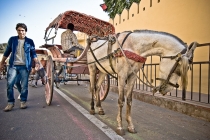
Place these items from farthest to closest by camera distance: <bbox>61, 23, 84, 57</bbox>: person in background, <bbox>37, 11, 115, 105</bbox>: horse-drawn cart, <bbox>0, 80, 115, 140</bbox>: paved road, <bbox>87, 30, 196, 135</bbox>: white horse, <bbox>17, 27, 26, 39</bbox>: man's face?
<bbox>61, 23, 84, 57</bbox>: person in background < <bbox>37, 11, 115, 105</bbox>: horse-drawn cart < <bbox>17, 27, 26, 39</bbox>: man's face < <bbox>0, 80, 115, 140</bbox>: paved road < <bbox>87, 30, 196, 135</bbox>: white horse

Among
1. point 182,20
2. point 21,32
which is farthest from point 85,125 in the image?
point 182,20

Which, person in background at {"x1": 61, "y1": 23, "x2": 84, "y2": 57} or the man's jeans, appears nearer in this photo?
the man's jeans

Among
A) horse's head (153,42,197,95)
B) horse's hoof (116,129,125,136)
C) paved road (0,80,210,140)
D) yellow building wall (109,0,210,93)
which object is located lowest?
paved road (0,80,210,140)

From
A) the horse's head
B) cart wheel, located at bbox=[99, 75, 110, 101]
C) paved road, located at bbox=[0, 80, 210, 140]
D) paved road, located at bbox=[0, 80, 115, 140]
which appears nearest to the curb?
paved road, located at bbox=[0, 80, 210, 140]

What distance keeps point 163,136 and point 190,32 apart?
448cm

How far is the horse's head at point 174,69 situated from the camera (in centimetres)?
235

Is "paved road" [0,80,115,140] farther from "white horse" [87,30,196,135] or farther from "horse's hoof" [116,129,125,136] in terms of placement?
"white horse" [87,30,196,135]

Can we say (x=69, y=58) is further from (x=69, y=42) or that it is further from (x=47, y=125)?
(x=47, y=125)

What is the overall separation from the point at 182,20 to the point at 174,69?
454cm

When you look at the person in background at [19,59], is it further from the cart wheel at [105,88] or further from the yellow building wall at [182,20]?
the yellow building wall at [182,20]

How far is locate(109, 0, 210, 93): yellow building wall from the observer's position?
528cm

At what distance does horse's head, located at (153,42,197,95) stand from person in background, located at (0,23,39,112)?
3.49 m

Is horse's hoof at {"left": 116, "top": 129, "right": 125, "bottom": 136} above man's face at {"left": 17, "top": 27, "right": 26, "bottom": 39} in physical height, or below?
below

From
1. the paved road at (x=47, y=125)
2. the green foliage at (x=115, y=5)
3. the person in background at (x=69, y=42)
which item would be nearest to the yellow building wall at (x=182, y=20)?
the person in background at (x=69, y=42)
